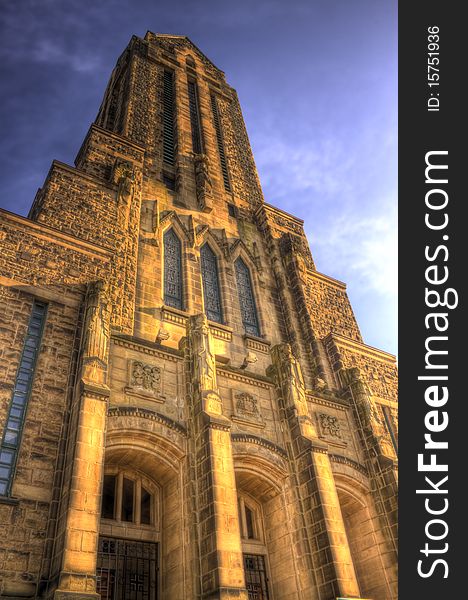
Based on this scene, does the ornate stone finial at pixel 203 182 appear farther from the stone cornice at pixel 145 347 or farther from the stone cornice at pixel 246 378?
the stone cornice at pixel 145 347

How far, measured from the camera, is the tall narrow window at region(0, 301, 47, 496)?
1084 cm

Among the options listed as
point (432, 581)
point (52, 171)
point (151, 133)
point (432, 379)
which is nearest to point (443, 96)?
point (432, 379)

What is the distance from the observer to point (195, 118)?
32.8 m

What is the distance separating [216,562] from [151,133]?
23746 millimetres

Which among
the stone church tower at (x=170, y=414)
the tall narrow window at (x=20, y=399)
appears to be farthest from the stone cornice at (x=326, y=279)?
the tall narrow window at (x=20, y=399)

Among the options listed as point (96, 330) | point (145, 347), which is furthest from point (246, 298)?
point (96, 330)

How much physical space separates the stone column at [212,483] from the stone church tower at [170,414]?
50 mm

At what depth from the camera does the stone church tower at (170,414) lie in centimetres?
1098

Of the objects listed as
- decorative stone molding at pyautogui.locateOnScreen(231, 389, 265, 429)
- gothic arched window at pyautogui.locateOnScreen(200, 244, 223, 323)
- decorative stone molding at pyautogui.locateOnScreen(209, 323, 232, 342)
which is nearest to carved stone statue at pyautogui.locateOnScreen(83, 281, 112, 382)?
decorative stone molding at pyautogui.locateOnScreen(231, 389, 265, 429)

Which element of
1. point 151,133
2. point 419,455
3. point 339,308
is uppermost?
point 151,133

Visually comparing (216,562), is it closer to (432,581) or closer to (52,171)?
(432,581)

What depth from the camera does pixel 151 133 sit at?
28531mm

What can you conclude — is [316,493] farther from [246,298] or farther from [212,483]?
[246,298]

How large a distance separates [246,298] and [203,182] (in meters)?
7.18
